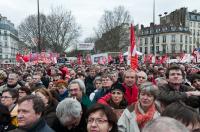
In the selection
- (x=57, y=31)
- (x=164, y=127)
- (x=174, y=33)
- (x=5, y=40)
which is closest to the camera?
(x=164, y=127)

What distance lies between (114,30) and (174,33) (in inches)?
1517

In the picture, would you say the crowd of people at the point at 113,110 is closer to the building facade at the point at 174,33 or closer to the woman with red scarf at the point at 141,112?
the woman with red scarf at the point at 141,112

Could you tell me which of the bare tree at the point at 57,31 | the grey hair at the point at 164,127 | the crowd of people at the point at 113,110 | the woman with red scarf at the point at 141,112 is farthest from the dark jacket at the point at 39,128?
the bare tree at the point at 57,31

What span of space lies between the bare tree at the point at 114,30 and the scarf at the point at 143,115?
63.3 meters

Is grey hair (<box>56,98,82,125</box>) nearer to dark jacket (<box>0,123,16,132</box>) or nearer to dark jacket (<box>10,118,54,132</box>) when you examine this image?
dark jacket (<box>10,118,54,132</box>)

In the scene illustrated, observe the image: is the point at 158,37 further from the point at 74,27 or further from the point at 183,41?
the point at 74,27

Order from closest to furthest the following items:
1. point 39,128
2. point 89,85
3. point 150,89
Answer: point 39,128 → point 150,89 → point 89,85

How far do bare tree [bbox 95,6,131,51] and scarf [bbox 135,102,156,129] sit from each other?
208ft

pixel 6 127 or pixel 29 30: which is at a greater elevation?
pixel 29 30

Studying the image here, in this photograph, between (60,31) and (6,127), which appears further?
(60,31)

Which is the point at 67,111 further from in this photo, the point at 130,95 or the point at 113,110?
the point at 130,95

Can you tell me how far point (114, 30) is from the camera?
67.8 m

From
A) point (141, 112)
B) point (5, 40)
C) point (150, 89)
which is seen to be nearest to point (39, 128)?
point (141, 112)

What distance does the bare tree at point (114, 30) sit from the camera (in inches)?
2660
